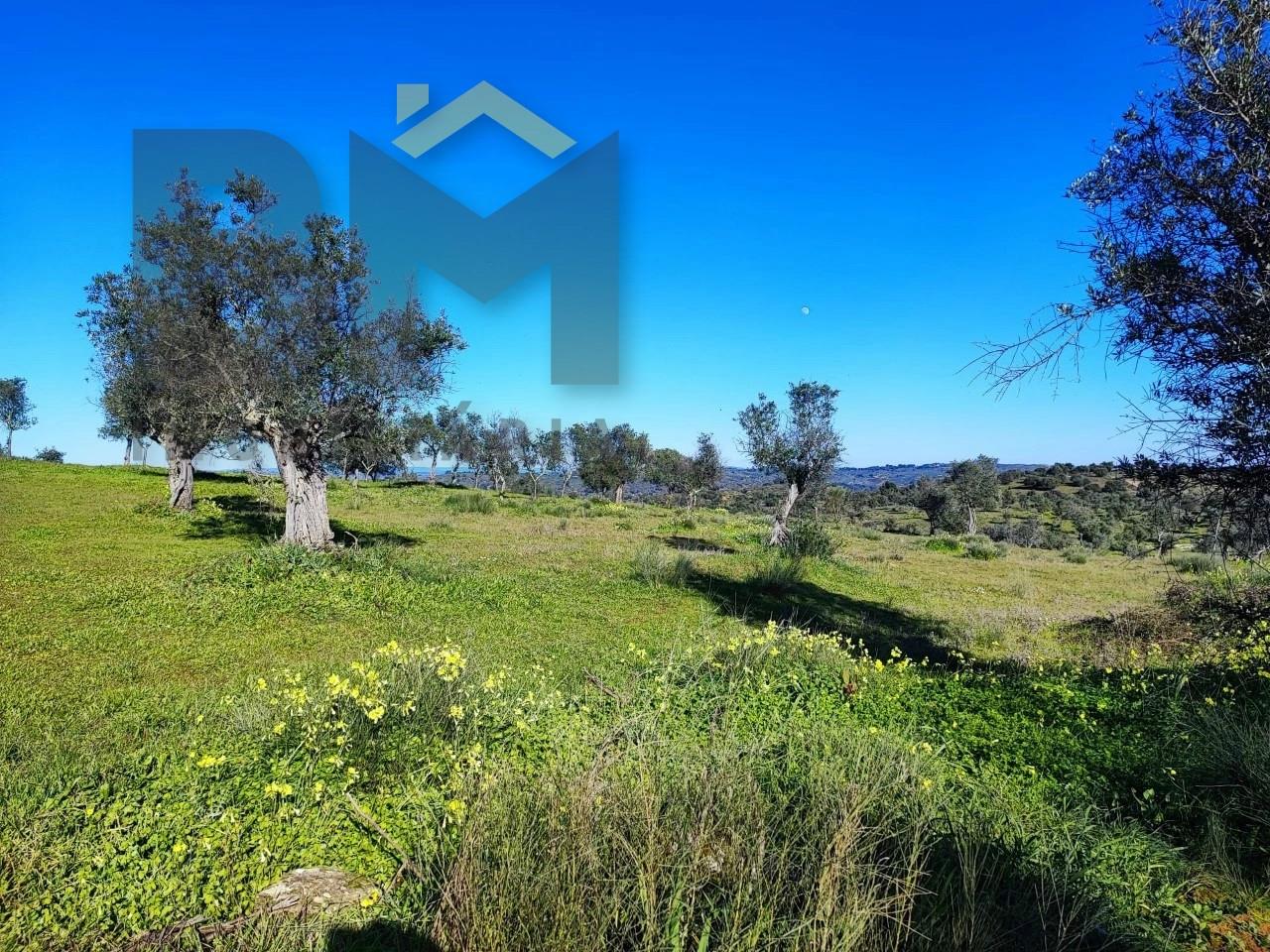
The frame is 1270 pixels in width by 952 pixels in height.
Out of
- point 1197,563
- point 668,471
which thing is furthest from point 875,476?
point 1197,563

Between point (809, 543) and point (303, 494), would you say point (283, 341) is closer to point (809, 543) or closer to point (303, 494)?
point (303, 494)

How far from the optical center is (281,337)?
1531 centimetres

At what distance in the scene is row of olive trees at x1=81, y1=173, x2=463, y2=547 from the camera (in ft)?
49.6

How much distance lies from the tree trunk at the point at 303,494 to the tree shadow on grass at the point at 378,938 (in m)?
14.4

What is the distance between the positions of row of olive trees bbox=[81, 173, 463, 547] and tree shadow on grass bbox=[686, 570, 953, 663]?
928cm

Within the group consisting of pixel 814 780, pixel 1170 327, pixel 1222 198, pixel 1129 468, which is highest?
pixel 1222 198

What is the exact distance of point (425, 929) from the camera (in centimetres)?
308

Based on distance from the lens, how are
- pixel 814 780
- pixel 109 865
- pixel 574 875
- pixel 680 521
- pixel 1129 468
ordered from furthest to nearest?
pixel 680 521, pixel 1129 468, pixel 814 780, pixel 109 865, pixel 574 875

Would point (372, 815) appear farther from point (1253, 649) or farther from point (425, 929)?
point (1253, 649)

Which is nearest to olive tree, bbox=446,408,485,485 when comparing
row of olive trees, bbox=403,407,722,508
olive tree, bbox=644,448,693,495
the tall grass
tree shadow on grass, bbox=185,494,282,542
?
row of olive trees, bbox=403,407,722,508

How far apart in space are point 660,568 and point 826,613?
408cm

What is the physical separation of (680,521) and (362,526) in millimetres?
16106

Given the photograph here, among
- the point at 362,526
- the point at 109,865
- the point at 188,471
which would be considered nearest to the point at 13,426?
the point at 188,471

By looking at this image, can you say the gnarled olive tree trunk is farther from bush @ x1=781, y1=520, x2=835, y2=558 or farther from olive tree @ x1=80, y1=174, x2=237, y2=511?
bush @ x1=781, y1=520, x2=835, y2=558
